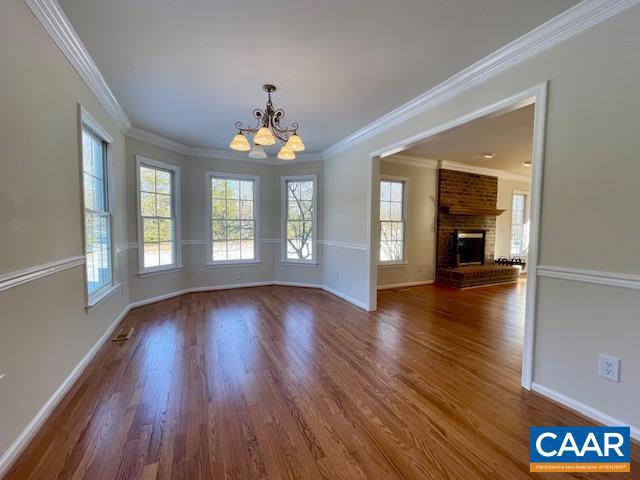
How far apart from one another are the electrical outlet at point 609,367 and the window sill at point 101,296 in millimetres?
3878

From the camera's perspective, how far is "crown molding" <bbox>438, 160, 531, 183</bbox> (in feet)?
19.1

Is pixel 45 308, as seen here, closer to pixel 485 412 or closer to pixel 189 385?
pixel 189 385

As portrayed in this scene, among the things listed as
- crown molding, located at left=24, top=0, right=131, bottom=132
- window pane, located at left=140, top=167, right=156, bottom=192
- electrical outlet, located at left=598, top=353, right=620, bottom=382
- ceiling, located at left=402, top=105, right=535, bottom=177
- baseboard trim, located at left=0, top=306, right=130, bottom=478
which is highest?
ceiling, located at left=402, top=105, right=535, bottom=177

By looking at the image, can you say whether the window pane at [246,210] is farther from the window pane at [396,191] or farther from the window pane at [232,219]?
the window pane at [396,191]

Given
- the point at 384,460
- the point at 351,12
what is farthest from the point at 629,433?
the point at 351,12

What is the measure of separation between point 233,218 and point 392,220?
313cm

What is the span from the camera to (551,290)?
1.95m

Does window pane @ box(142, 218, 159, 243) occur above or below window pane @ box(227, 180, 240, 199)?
below

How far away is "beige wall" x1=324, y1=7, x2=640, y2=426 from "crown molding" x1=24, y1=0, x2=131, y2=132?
10.5 ft

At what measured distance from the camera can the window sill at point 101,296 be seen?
2.45 m

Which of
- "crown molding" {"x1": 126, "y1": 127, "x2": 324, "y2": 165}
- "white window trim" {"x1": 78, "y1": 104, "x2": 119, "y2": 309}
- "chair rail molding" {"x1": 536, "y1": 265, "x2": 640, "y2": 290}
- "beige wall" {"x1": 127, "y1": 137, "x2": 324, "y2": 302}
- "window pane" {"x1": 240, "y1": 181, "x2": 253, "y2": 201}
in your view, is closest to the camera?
"chair rail molding" {"x1": 536, "y1": 265, "x2": 640, "y2": 290}

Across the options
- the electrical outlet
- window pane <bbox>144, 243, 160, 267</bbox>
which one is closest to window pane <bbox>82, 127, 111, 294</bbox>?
window pane <bbox>144, 243, 160, 267</bbox>

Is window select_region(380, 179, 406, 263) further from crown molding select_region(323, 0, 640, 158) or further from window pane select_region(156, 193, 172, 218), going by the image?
window pane select_region(156, 193, 172, 218)

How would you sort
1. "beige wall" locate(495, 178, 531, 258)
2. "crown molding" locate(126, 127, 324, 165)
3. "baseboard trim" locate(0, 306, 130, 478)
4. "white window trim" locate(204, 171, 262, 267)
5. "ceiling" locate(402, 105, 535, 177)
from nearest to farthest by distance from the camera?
"baseboard trim" locate(0, 306, 130, 478) → "ceiling" locate(402, 105, 535, 177) → "crown molding" locate(126, 127, 324, 165) → "white window trim" locate(204, 171, 262, 267) → "beige wall" locate(495, 178, 531, 258)
